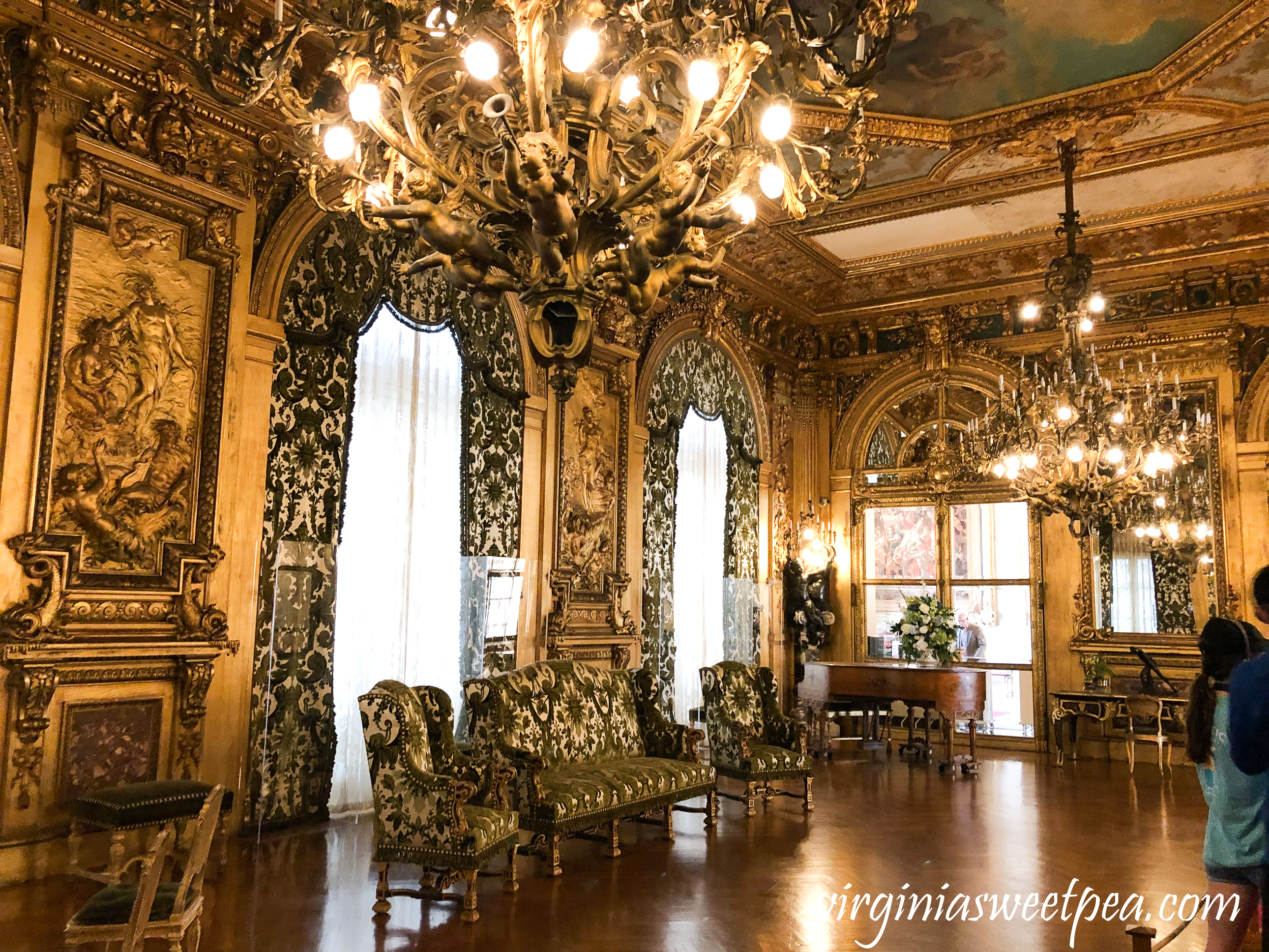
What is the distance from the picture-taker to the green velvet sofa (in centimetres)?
543

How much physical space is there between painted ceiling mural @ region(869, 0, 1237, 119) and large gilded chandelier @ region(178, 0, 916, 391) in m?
3.43

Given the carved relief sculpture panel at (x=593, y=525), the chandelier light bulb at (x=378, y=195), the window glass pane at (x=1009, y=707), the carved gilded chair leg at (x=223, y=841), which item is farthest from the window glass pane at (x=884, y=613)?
the chandelier light bulb at (x=378, y=195)

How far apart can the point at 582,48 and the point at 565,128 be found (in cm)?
28

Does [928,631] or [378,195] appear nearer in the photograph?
[378,195]

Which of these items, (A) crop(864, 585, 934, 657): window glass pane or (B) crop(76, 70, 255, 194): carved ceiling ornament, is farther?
(A) crop(864, 585, 934, 657): window glass pane

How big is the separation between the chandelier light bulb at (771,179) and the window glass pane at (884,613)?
30.2ft

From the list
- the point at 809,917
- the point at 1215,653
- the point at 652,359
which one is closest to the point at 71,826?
the point at 809,917

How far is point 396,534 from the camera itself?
709 cm

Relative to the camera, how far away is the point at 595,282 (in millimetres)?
3492

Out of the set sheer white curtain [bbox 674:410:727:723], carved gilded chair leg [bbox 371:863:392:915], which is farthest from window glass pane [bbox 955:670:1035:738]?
carved gilded chair leg [bbox 371:863:392:915]

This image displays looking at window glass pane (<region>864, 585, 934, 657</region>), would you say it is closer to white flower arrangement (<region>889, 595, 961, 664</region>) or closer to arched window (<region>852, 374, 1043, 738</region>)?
arched window (<region>852, 374, 1043, 738</region>)

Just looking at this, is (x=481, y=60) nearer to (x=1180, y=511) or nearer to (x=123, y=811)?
(x=123, y=811)

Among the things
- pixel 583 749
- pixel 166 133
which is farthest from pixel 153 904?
pixel 166 133

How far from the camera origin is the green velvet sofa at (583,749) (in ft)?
17.8
